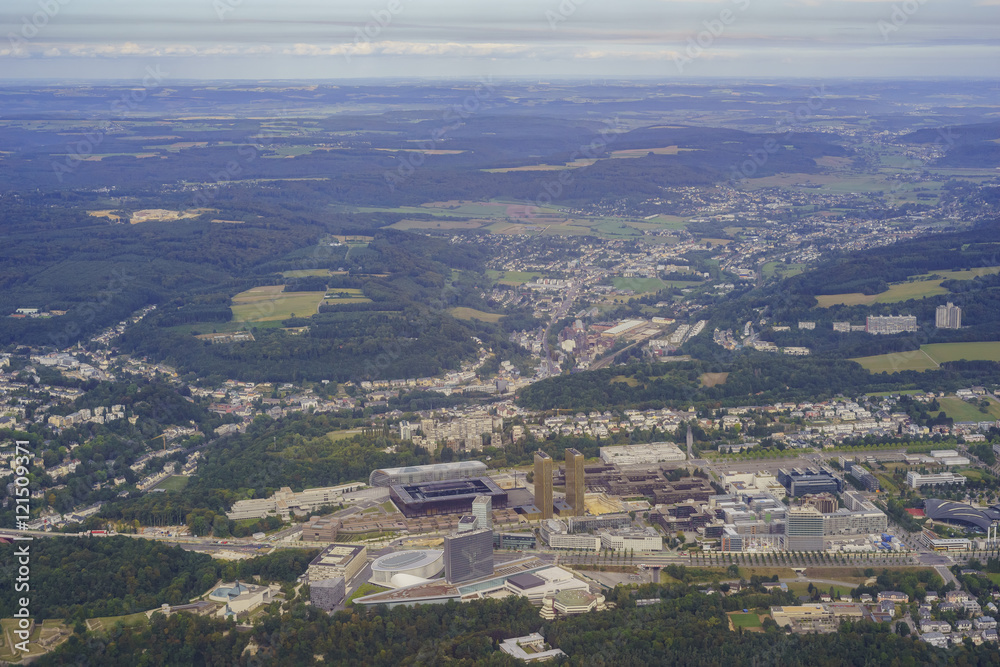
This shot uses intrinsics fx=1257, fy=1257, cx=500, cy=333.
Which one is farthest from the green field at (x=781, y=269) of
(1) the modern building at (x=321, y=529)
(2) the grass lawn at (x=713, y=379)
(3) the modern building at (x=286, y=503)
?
(1) the modern building at (x=321, y=529)

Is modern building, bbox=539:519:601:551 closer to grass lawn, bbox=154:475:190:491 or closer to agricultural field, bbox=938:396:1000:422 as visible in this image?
grass lawn, bbox=154:475:190:491

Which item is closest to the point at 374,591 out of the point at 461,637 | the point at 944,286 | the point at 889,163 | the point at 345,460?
the point at 461,637

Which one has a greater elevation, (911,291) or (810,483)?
(911,291)

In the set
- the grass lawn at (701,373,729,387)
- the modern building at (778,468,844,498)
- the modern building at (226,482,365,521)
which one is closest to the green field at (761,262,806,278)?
the grass lawn at (701,373,729,387)

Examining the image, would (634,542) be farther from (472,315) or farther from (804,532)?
(472,315)

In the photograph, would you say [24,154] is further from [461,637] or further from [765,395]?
[461,637]

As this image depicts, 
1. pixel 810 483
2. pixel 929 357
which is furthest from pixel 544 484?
pixel 929 357
